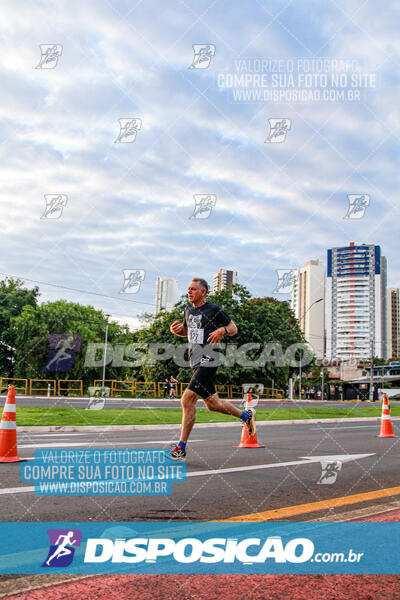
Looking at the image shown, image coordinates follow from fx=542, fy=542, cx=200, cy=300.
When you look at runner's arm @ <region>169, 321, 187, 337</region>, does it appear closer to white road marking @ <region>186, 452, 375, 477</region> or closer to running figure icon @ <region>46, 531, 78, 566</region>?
white road marking @ <region>186, 452, 375, 477</region>

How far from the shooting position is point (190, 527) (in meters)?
3.24

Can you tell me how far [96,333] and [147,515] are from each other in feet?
157

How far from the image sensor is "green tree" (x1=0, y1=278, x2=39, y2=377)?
5081 cm

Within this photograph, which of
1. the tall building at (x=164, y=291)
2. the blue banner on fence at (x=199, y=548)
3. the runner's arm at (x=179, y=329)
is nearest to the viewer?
the blue banner on fence at (x=199, y=548)

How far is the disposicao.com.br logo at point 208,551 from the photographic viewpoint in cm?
266

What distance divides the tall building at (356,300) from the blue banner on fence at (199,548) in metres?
124

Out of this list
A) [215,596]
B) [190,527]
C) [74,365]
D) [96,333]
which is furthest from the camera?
[96,333]

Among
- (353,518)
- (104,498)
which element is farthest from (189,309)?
(353,518)

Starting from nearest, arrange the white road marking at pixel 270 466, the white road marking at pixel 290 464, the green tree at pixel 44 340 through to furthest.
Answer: the white road marking at pixel 270 466, the white road marking at pixel 290 464, the green tree at pixel 44 340

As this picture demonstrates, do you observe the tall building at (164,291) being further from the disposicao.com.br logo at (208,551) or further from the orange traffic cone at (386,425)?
the disposicao.com.br logo at (208,551)

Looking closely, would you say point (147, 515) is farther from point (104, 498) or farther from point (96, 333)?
point (96, 333)

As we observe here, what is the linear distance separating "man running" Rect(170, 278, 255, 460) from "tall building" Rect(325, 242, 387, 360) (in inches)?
4786

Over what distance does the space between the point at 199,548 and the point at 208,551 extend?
8 centimetres

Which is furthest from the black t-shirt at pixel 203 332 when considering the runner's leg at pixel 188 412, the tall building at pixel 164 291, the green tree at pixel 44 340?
the tall building at pixel 164 291
